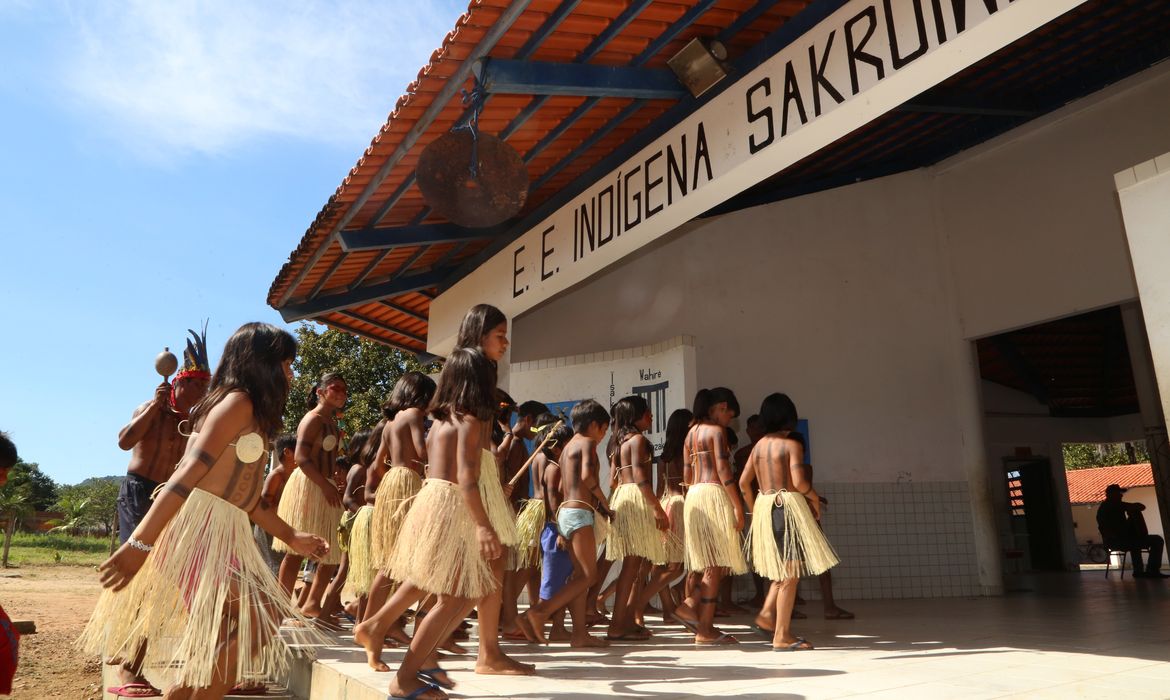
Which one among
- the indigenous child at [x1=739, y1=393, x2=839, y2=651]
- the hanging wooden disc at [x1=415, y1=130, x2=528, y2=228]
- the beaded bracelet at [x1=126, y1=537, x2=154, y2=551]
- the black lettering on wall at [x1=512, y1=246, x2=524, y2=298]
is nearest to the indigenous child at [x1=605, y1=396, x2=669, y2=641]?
the indigenous child at [x1=739, y1=393, x2=839, y2=651]

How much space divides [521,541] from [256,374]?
2970mm

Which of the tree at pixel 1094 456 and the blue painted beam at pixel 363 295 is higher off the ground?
the tree at pixel 1094 456

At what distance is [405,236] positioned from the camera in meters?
7.77

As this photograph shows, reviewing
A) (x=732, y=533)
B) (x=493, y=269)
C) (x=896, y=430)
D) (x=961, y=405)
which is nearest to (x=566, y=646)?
(x=732, y=533)

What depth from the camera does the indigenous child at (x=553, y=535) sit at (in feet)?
16.2

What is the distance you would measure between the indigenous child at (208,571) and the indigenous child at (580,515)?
217 centimetres

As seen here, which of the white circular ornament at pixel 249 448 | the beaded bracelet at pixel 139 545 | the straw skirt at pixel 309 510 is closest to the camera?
the beaded bracelet at pixel 139 545

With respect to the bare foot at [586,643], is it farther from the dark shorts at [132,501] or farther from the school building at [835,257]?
the school building at [835,257]

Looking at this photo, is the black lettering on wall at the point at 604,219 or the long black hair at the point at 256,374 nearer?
the long black hair at the point at 256,374

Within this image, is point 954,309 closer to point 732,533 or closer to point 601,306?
point 601,306

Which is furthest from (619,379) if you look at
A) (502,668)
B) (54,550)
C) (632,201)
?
(54,550)

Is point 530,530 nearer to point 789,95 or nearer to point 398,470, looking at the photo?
point 398,470

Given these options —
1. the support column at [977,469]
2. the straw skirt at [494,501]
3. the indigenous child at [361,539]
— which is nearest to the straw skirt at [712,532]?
the straw skirt at [494,501]

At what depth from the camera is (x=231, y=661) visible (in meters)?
2.44
